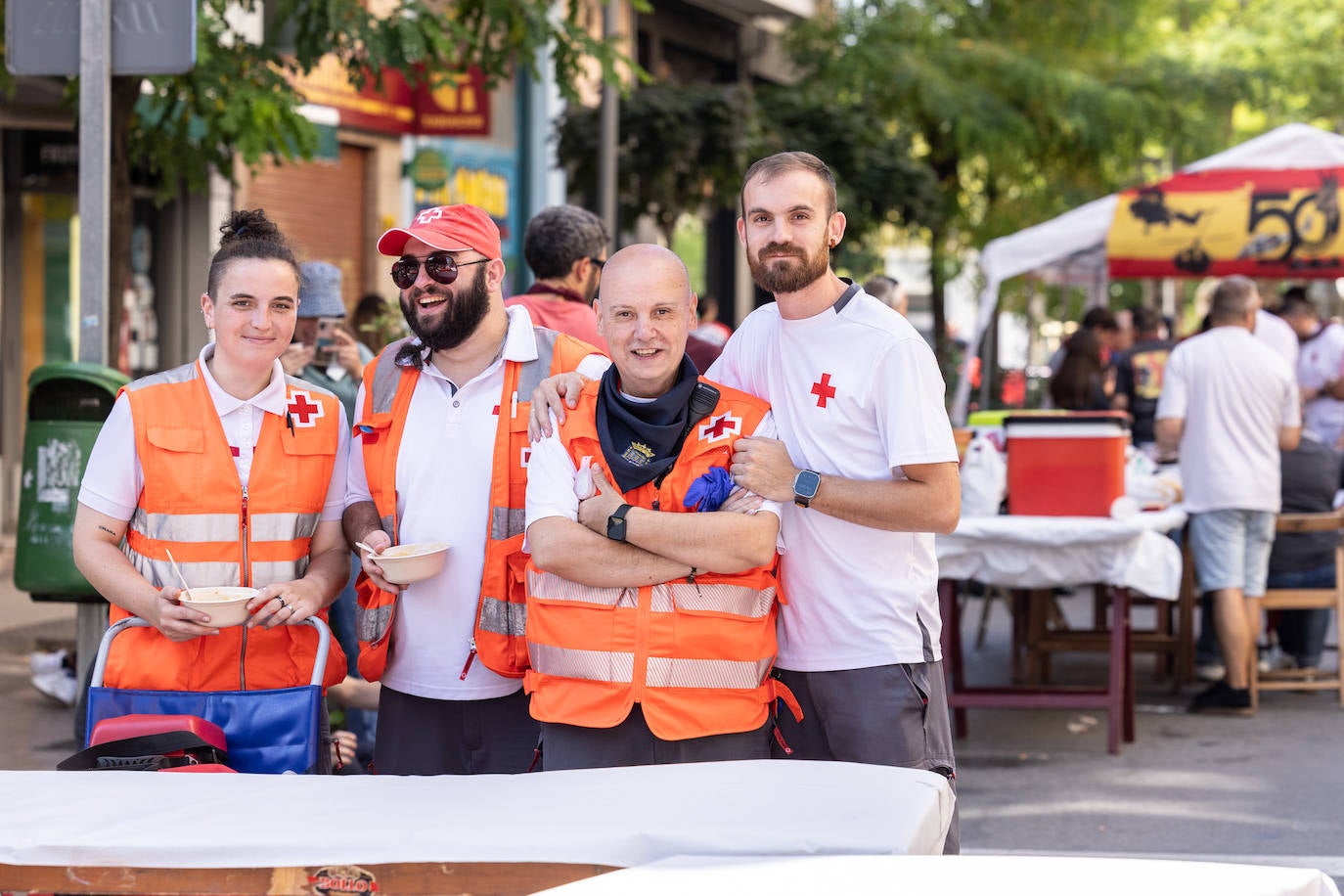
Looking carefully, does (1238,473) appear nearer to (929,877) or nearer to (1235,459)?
(1235,459)

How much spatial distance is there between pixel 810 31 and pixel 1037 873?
21.0 meters

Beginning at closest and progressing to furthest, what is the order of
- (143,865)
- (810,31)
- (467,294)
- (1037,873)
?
(1037,873), (143,865), (467,294), (810,31)

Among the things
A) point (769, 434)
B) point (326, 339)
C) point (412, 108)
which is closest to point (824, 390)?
point (769, 434)

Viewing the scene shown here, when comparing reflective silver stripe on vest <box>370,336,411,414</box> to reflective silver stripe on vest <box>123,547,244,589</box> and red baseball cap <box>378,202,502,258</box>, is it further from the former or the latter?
reflective silver stripe on vest <box>123,547,244,589</box>

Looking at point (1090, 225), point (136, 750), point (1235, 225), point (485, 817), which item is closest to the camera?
point (485, 817)

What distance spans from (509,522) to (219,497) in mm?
688

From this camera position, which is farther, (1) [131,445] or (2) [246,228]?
(2) [246,228]

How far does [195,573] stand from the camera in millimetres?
3930

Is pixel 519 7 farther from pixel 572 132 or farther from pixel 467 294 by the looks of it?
pixel 572 132

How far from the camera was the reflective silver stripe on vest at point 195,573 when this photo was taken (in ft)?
12.9

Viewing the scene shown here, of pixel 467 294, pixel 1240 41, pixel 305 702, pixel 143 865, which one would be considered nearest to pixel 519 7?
pixel 467 294

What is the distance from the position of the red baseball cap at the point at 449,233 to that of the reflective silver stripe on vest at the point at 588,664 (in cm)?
101

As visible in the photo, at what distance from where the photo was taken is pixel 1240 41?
24875mm

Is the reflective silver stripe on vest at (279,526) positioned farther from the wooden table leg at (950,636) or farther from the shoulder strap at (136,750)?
the wooden table leg at (950,636)
